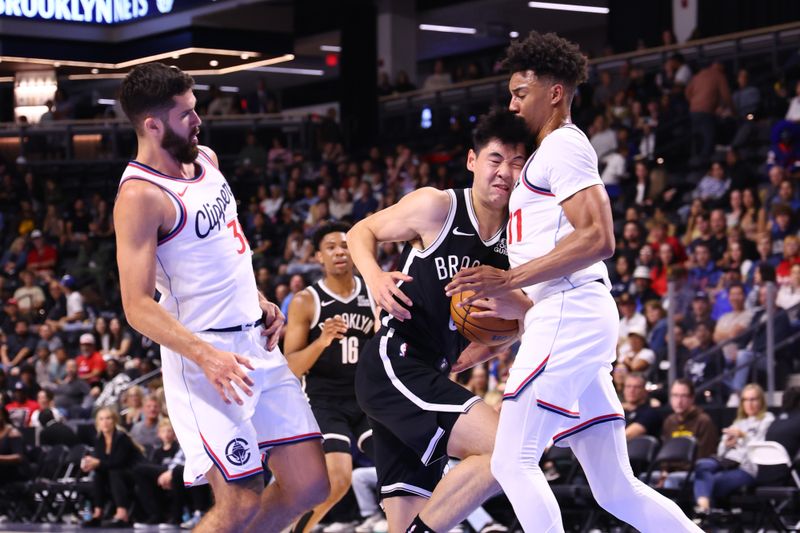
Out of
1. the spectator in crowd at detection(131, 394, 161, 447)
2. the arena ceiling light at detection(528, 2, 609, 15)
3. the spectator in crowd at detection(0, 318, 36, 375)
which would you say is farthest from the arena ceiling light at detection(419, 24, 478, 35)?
the spectator in crowd at detection(131, 394, 161, 447)

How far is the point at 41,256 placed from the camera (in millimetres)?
20859

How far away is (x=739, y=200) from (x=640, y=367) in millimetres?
3297

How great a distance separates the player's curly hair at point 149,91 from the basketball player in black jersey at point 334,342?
10.1 feet

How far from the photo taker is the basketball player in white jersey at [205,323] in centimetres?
469

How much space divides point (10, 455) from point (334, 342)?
A: 675cm

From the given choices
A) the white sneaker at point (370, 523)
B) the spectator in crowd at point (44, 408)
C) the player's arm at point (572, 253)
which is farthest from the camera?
the spectator in crowd at point (44, 408)

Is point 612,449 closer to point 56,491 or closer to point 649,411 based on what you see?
point 649,411

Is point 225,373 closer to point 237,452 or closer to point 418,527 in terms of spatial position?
point 237,452

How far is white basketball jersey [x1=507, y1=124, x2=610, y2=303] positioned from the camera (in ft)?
15.1

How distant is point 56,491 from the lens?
12.9m

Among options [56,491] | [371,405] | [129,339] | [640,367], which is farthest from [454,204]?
[129,339]

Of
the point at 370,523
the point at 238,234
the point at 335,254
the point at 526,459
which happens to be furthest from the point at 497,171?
the point at 370,523

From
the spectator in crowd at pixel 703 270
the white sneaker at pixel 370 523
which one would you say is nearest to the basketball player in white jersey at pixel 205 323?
the white sneaker at pixel 370 523

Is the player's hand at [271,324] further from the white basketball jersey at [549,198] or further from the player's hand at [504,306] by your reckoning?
the white basketball jersey at [549,198]
